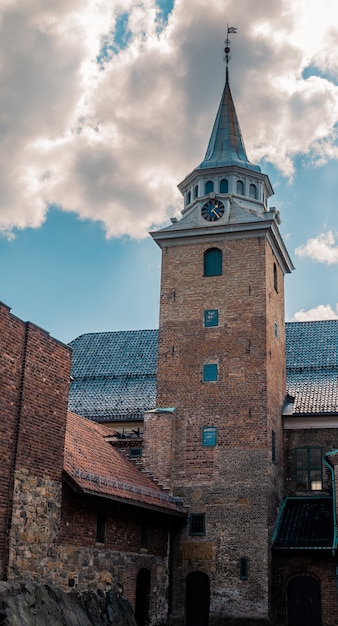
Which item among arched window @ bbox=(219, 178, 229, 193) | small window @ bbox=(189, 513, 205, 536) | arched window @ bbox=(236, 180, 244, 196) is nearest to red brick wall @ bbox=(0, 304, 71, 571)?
small window @ bbox=(189, 513, 205, 536)

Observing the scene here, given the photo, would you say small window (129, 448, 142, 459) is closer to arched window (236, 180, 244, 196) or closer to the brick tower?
the brick tower

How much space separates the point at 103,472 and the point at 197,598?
7.47m

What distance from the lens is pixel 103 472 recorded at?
25.3m

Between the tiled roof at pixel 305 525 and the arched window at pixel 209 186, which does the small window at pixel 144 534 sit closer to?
the tiled roof at pixel 305 525

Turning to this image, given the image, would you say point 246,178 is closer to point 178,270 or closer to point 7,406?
point 178,270

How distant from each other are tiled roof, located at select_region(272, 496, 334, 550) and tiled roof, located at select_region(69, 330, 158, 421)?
9.01m

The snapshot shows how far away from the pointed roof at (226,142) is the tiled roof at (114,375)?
11.0 metres

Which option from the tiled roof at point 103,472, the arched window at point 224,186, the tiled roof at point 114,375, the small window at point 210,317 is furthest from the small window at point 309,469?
the arched window at point 224,186

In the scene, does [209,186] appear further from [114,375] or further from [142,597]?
[142,597]

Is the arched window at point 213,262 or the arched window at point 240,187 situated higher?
the arched window at point 240,187

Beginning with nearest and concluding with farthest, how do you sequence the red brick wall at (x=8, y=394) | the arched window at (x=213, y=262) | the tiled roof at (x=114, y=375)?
1. the red brick wall at (x=8, y=394)
2. the arched window at (x=213, y=262)
3. the tiled roof at (x=114, y=375)

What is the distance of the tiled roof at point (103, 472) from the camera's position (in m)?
23.1

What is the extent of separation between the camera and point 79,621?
20516 millimetres

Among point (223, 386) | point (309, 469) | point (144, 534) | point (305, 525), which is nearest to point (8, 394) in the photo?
point (144, 534)
